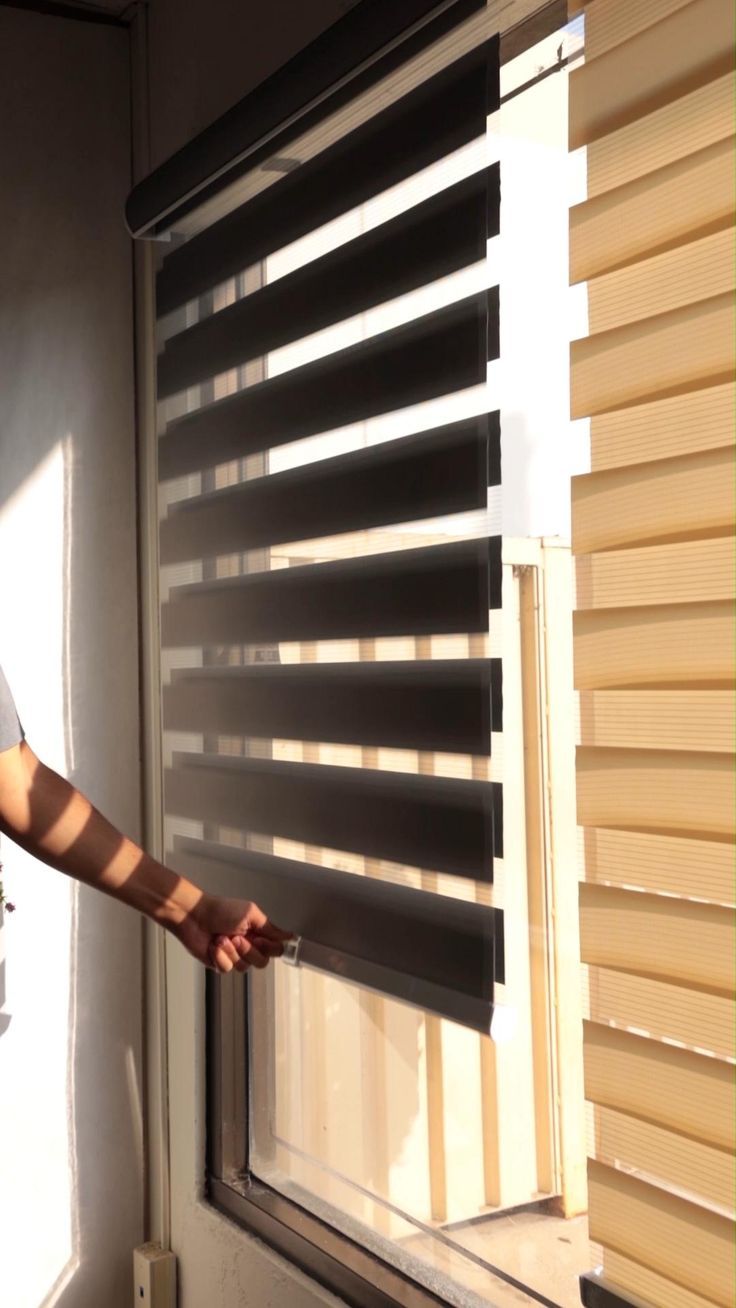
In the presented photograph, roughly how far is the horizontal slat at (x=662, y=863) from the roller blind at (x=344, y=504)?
0.24 metres

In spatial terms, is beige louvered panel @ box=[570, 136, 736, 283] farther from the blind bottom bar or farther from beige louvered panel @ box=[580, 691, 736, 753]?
the blind bottom bar

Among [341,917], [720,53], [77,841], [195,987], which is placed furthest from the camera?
[195,987]

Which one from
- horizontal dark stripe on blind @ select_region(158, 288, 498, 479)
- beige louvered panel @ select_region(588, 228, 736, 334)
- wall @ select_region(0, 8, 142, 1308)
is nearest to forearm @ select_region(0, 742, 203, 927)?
wall @ select_region(0, 8, 142, 1308)

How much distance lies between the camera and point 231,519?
81.8 inches

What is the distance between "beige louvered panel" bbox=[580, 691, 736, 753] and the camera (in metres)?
1.15

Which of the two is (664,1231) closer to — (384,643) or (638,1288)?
(638,1288)

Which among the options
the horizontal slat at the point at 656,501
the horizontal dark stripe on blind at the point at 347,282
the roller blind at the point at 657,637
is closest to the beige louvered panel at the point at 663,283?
the roller blind at the point at 657,637

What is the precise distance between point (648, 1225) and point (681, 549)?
660 mm

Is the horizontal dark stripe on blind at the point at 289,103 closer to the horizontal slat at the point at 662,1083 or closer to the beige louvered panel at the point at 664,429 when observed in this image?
the beige louvered panel at the point at 664,429

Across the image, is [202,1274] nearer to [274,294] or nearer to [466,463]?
[466,463]

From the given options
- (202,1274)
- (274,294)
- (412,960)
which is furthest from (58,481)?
(202,1274)

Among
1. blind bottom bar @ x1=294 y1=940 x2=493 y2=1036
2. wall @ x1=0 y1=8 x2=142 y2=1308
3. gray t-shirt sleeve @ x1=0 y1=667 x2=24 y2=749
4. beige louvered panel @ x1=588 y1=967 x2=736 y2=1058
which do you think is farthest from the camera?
wall @ x1=0 y1=8 x2=142 y2=1308

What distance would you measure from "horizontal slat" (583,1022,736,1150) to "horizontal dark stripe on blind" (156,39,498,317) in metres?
1.06

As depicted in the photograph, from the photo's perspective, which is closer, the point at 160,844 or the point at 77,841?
the point at 77,841
